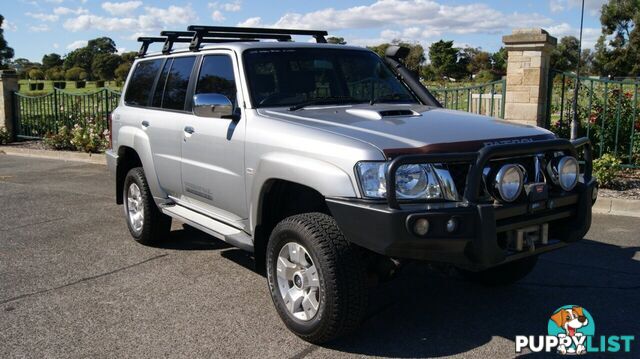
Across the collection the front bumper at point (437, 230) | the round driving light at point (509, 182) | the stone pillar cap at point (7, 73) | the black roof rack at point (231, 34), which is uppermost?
the black roof rack at point (231, 34)

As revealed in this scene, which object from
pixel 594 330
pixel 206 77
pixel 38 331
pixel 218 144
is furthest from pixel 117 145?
pixel 594 330

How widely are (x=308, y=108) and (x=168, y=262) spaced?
7.14 ft

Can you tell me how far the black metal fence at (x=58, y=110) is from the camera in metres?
14.7

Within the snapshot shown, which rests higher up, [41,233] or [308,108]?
[308,108]

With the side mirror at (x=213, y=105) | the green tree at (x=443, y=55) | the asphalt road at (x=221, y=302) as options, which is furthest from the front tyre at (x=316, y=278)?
the green tree at (x=443, y=55)

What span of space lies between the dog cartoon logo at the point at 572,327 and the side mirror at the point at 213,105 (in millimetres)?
2741

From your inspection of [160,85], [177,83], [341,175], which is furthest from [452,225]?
[160,85]

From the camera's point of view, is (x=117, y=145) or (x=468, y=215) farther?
(x=117, y=145)

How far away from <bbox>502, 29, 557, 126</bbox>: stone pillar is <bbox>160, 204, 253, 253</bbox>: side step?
6.16 metres

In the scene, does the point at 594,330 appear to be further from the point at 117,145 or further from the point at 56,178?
the point at 56,178

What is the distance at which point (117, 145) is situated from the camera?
671 centimetres

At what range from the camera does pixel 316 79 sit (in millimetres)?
5043

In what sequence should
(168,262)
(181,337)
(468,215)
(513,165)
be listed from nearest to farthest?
(468,215), (513,165), (181,337), (168,262)

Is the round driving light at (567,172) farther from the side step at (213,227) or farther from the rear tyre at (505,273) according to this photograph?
the side step at (213,227)
